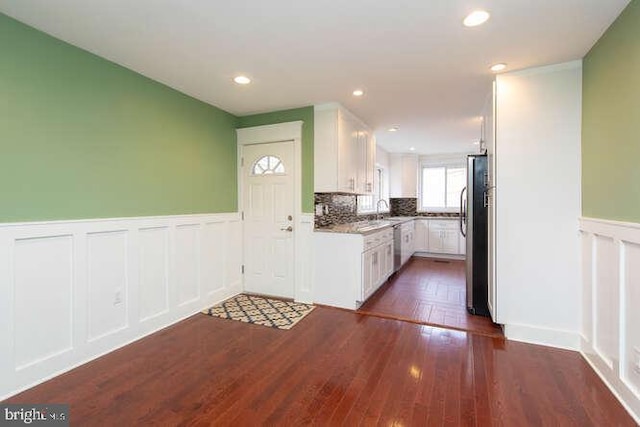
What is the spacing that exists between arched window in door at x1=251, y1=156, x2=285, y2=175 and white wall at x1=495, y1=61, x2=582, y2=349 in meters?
2.46

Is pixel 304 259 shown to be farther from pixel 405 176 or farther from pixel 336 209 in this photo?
pixel 405 176

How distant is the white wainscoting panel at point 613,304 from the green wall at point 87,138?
12.1ft

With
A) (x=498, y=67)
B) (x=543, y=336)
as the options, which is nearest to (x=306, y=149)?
(x=498, y=67)

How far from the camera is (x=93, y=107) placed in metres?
2.41

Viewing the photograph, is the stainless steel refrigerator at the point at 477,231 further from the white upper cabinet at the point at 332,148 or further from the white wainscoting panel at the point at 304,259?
the white wainscoting panel at the point at 304,259

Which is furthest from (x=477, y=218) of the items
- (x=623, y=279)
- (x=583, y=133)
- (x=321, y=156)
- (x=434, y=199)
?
(x=434, y=199)

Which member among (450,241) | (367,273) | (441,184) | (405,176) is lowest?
(367,273)

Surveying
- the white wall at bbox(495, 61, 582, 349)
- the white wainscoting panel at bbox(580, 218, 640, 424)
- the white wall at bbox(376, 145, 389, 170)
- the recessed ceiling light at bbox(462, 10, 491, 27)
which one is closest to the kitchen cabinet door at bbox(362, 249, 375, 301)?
the white wall at bbox(495, 61, 582, 349)

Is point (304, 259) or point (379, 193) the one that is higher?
point (379, 193)

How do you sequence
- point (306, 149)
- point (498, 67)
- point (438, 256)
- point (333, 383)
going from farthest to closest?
1. point (438, 256)
2. point (306, 149)
3. point (498, 67)
4. point (333, 383)

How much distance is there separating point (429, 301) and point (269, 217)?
2.33 meters

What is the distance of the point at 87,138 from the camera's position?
2365 millimetres

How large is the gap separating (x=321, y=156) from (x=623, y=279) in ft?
9.28

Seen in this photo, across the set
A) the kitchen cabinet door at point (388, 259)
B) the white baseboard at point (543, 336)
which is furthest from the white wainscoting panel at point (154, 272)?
the white baseboard at point (543, 336)
